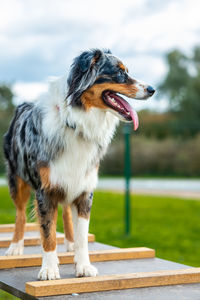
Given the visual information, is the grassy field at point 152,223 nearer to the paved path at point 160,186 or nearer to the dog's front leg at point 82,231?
the paved path at point 160,186

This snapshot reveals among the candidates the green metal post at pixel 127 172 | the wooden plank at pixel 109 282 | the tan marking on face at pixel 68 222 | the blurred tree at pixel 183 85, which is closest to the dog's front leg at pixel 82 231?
the wooden plank at pixel 109 282

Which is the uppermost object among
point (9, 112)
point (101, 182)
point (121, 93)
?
point (121, 93)

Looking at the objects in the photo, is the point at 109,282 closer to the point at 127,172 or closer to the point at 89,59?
the point at 89,59

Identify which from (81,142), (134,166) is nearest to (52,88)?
(81,142)

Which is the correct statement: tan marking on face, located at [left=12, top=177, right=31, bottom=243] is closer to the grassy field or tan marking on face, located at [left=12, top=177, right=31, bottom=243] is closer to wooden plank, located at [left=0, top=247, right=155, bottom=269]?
wooden plank, located at [left=0, top=247, right=155, bottom=269]

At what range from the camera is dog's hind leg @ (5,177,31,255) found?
13.2 feet

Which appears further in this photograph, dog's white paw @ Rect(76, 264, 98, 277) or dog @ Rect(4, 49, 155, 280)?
dog's white paw @ Rect(76, 264, 98, 277)

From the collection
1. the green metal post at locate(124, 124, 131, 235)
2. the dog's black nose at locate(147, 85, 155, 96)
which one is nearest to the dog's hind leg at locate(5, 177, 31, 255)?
the dog's black nose at locate(147, 85, 155, 96)

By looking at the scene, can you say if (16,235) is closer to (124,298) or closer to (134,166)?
(124,298)

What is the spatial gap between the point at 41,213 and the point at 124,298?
32.2 inches

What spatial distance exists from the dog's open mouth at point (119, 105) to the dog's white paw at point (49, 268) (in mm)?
1041

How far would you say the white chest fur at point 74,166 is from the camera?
3273mm

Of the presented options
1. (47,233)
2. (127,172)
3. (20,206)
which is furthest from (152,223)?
(47,233)

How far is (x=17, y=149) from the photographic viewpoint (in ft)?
12.7
